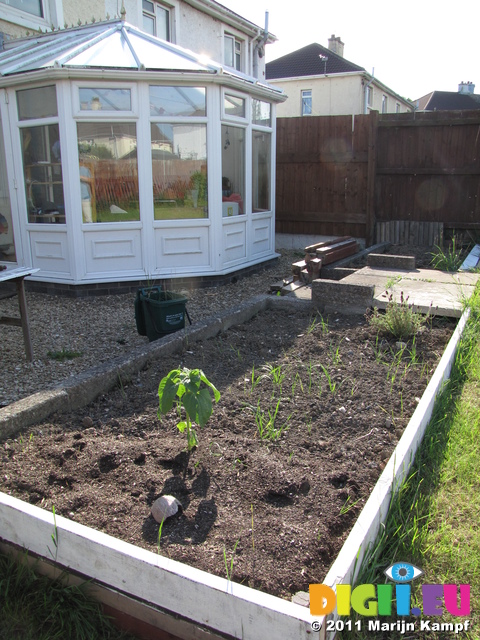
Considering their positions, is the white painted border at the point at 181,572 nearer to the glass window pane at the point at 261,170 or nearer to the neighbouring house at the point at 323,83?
the glass window pane at the point at 261,170

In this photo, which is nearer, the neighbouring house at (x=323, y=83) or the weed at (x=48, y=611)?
the weed at (x=48, y=611)

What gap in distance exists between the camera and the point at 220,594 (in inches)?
74.4

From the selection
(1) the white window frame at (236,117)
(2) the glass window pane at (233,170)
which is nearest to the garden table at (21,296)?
(2) the glass window pane at (233,170)

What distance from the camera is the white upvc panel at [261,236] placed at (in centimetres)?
951

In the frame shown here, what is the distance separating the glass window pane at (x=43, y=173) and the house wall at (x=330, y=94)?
1996 centimetres

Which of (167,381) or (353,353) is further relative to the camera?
(353,353)

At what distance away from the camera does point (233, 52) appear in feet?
52.4

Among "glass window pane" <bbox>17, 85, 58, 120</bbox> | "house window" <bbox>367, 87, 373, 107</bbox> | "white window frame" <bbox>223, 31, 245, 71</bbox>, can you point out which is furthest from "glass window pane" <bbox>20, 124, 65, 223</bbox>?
"house window" <bbox>367, 87, 373, 107</bbox>

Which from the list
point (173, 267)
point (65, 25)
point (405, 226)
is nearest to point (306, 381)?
point (173, 267)

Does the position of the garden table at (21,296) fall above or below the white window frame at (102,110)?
below

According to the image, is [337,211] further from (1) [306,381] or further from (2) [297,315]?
(1) [306,381]

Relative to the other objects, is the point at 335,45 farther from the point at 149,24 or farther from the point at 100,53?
the point at 100,53

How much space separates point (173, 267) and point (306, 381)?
15.4ft

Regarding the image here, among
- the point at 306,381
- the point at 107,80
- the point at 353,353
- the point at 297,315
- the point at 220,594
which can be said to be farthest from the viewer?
the point at 107,80
